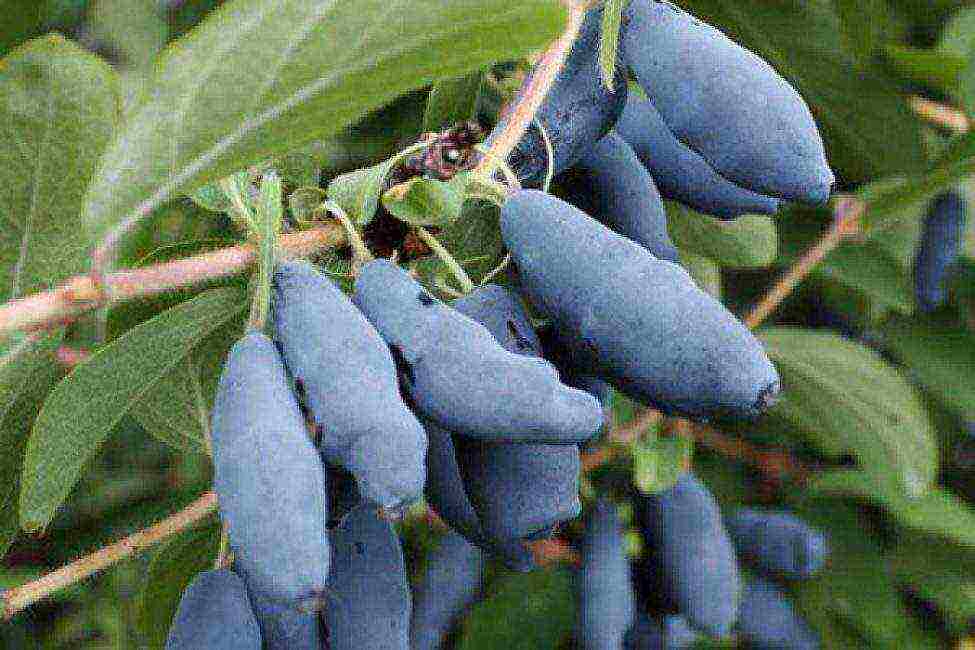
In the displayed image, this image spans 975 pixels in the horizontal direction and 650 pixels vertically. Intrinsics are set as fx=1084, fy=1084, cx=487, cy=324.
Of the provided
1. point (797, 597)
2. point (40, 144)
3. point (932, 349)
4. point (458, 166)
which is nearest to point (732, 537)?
point (797, 597)

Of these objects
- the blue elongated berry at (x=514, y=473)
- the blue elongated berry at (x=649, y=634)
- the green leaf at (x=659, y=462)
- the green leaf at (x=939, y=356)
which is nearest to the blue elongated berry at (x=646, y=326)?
the blue elongated berry at (x=514, y=473)

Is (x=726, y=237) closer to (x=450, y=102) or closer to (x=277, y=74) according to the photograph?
(x=450, y=102)

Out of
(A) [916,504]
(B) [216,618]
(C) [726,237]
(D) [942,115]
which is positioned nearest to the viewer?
(B) [216,618]

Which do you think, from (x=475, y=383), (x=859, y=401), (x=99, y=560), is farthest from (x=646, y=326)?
(x=859, y=401)

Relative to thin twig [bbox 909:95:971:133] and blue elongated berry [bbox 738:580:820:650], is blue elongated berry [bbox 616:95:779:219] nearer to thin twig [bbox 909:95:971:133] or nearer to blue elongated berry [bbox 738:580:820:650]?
thin twig [bbox 909:95:971:133]

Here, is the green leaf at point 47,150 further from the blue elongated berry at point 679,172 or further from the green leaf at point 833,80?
the green leaf at point 833,80

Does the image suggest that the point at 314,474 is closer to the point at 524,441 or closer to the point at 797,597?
the point at 524,441

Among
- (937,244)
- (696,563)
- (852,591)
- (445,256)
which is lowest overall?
(852,591)
